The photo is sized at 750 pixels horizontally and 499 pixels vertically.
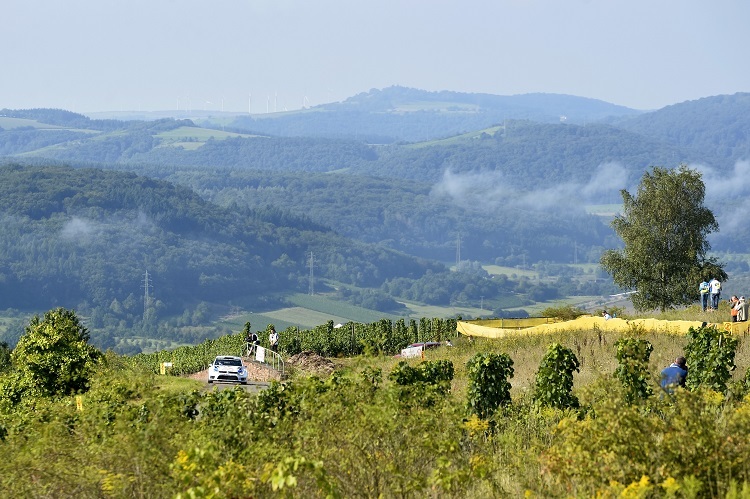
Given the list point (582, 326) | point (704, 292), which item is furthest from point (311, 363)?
point (704, 292)

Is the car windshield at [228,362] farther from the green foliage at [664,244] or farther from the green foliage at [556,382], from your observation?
the green foliage at [664,244]

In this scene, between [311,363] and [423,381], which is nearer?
[423,381]

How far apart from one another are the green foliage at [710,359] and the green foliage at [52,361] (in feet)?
51.9

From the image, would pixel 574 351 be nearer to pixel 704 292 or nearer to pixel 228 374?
pixel 704 292

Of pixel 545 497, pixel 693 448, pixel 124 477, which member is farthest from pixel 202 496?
pixel 693 448

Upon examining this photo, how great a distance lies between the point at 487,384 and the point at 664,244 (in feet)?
162

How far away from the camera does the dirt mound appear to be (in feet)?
152

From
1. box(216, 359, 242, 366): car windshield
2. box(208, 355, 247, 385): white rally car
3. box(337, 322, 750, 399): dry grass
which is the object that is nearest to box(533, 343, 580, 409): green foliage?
box(337, 322, 750, 399): dry grass

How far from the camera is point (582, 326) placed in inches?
1778

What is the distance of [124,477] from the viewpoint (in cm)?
1255

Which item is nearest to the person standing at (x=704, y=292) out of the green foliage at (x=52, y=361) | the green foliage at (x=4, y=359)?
the green foliage at (x=52, y=361)

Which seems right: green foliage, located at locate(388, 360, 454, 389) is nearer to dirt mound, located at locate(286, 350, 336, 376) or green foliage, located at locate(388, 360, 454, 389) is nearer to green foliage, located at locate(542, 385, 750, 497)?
green foliage, located at locate(542, 385, 750, 497)

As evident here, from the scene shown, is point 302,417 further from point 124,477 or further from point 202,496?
point 202,496

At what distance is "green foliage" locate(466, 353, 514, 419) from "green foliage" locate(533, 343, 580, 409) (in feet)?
2.41
